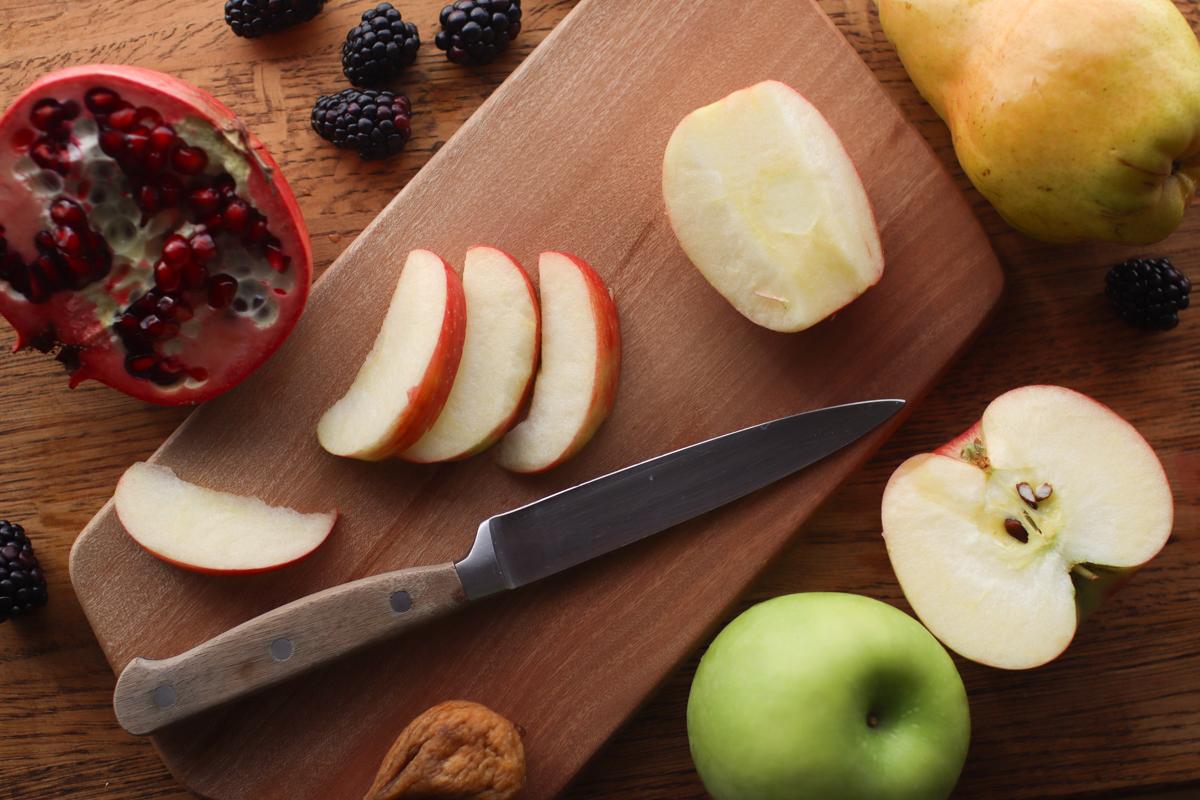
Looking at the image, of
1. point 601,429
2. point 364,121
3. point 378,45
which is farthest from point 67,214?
point 601,429

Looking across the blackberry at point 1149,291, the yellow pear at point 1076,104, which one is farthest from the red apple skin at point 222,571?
the blackberry at point 1149,291

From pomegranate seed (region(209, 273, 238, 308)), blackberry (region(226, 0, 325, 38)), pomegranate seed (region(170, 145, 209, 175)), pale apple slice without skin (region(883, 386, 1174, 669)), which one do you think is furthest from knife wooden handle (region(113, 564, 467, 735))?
blackberry (region(226, 0, 325, 38))

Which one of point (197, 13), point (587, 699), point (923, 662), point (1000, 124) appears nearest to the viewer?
point (923, 662)

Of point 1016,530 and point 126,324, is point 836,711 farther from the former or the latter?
point 126,324

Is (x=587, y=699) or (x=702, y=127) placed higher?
(x=702, y=127)

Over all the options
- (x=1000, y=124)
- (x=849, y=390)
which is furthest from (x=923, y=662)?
(x=1000, y=124)

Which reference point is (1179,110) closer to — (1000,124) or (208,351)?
(1000,124)

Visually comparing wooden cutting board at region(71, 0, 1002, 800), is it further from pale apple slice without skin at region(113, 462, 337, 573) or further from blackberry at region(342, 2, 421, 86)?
blackberry at region(342, 2, 421, 86)
